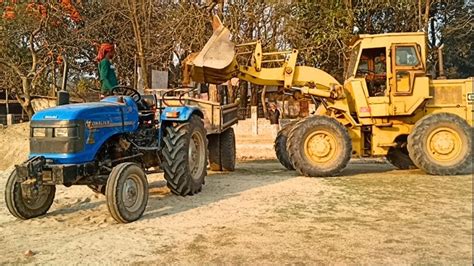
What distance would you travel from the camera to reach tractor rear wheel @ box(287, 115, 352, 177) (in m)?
8.96

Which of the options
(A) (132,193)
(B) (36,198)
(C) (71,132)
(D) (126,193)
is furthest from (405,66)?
(B) (36,198)

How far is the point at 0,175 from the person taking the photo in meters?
10.5

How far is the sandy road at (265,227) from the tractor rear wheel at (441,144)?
2.58ft

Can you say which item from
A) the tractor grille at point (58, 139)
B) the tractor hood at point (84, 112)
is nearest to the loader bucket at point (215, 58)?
the tractor hood at point (84, 112)

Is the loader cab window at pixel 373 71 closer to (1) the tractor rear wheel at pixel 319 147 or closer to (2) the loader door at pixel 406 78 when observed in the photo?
(2) the loader door at pixel 406 78

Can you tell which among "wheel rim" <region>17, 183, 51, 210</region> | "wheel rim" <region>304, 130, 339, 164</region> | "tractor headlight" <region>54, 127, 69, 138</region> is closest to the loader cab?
"wheel rim" <region>304, 130, 339, 164</region>

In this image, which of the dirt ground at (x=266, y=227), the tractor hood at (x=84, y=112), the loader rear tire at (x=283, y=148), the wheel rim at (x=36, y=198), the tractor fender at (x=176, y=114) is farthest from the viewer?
the loader rear tire at (x=283, y=148)

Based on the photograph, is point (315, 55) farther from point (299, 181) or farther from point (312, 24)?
point (299, 181)

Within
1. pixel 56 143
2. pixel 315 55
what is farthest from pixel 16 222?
pixel 315 55

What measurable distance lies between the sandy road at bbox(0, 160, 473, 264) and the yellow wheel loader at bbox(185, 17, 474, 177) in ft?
3.42

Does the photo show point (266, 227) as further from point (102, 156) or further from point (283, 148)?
point (283, 148)

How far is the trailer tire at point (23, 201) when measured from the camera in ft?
18.6

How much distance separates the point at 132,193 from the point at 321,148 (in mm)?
4489

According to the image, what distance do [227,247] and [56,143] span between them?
246cm
